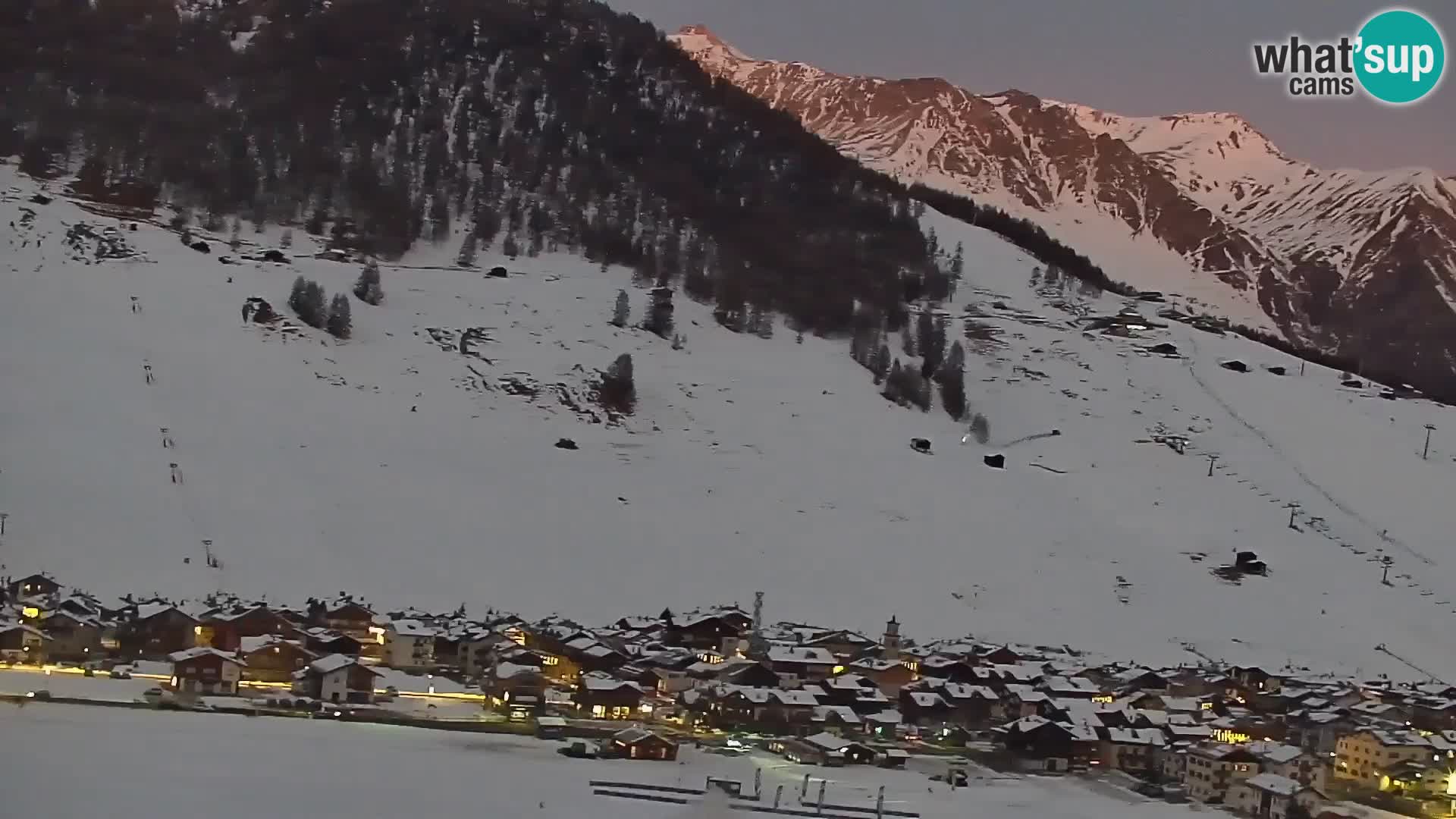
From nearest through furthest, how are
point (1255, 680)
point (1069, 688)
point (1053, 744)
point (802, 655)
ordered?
point (1053, 744) → point (1069, 688) → point (802, 655) → point (1255, 680)

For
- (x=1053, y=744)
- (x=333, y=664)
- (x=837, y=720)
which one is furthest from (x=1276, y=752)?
(x=333, y=664)

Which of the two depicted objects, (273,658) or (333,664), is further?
A: (273,658)

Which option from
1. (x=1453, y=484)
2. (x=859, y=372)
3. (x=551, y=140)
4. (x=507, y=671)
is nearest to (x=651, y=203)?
(x=551, y=140)

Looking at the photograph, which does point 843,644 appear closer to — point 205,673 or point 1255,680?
point 1255,680

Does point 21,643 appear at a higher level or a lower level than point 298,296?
lower

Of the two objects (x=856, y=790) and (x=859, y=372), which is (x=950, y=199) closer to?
(x=859, y=372)

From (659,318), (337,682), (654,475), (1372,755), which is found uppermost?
(659,318)
